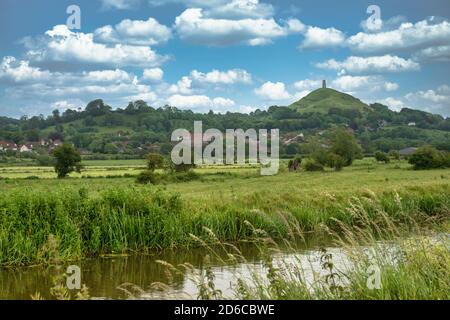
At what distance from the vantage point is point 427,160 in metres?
64.8

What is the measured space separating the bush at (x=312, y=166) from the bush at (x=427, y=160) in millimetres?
10609

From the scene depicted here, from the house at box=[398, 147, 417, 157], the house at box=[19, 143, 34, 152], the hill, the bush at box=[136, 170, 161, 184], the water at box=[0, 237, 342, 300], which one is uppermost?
the hill

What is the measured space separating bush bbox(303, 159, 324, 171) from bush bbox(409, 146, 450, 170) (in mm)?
10609

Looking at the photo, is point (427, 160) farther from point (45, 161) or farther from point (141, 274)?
point (45, 161)

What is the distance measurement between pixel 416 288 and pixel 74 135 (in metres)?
113

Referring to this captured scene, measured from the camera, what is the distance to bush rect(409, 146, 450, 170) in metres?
64.8

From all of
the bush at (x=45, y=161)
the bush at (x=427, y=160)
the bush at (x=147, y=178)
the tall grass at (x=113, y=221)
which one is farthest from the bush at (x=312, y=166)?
the tall grass at (x=113, y=221)

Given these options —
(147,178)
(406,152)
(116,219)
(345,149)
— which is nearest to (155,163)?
(147,178)

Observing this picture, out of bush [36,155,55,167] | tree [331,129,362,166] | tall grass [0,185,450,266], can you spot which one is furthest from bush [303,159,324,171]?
tall grass [0,185,450,266]

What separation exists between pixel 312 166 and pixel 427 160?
43.1 ft

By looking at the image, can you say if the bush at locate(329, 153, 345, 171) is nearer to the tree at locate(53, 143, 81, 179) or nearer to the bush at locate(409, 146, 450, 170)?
the bush at locate(409, 146, 450, 170)

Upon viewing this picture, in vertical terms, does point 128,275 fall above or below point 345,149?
below
